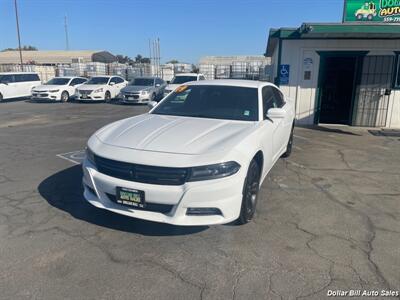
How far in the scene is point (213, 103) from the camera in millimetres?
4836

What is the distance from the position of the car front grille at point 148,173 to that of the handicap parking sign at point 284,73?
29.1 ft

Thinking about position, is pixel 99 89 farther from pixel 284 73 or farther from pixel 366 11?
pixel 366 11

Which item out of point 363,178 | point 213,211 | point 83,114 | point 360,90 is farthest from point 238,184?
point 83,114

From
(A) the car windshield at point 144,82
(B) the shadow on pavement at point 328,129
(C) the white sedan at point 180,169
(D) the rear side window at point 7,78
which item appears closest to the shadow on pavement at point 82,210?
(C) the white sedan at point 180,169

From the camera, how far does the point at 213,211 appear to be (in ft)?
10.7

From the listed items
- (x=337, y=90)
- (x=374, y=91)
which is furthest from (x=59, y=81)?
(x=374, y=91)

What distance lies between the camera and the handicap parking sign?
11.1 meters

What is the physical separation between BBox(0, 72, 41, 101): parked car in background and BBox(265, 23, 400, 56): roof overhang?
17.5 meters

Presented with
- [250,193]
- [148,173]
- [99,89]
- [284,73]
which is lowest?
[250,193]

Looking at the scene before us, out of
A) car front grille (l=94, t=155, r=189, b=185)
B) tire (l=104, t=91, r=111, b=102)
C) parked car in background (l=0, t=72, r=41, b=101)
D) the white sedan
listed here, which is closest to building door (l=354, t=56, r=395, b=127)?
the white sedan

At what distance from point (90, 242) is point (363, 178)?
459 cm

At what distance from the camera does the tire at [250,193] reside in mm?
3564

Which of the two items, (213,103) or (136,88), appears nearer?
(213,103)

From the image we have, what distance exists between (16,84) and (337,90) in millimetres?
18997
